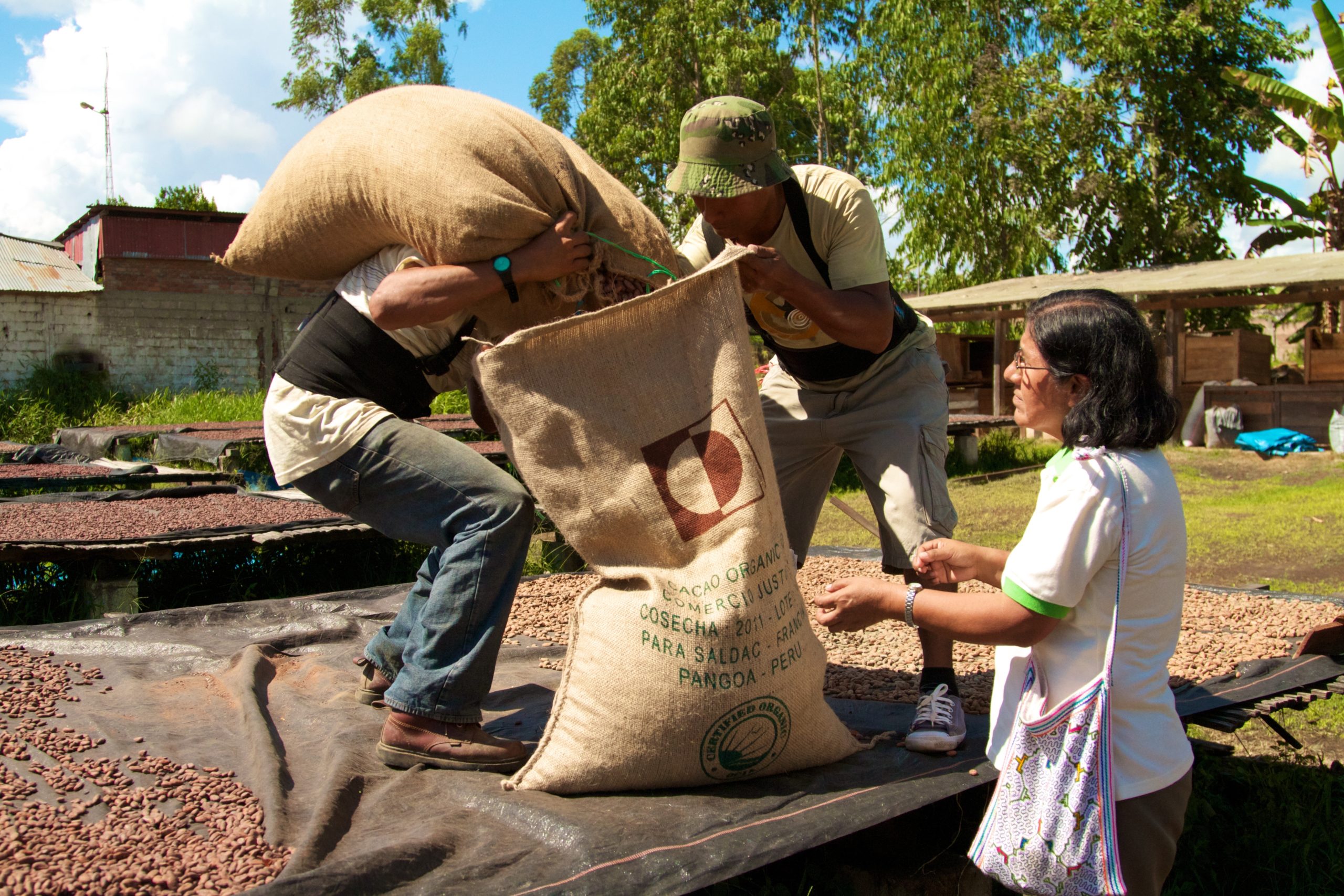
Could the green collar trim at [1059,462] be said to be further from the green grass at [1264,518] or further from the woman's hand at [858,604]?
the green grass at [1264,518]

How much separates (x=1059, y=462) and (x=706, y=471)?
2.00ft

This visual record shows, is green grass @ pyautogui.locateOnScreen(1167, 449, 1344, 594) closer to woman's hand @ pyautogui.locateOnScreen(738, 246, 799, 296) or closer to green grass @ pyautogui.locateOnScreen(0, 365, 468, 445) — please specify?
woman's hand @ pyautogui.locateOnScreen(738, 246, 799, 296)

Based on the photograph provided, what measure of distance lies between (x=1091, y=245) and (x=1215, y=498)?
776 centimetres

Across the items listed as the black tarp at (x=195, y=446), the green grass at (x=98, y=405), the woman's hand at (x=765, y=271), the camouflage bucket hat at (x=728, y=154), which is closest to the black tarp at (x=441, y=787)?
the woman's hand at (x=765, y=271)

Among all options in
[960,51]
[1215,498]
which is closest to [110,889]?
[1215,498]

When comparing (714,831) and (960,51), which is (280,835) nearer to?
(714,831)

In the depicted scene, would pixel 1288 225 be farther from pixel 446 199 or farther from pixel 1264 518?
pixel 446 199

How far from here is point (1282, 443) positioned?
33.8 feet

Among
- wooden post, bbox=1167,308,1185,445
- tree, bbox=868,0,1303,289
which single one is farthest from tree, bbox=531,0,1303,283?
wooden post, bbox=1167,308,1185,445

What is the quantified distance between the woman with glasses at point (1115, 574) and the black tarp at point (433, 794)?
0.40 m

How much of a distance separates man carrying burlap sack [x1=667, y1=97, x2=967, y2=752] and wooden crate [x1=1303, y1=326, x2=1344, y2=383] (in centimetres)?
1093

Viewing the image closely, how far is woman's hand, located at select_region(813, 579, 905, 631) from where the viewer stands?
1644 millimetres

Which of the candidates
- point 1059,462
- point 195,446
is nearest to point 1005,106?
point 195,446

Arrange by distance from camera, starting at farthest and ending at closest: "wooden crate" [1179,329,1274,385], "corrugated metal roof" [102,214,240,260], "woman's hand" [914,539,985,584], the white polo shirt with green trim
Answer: "corrugated metal roof" [102,214,240,260], "wooden crate" [1179,329,1274,385], "woman's hand" [914,539,985,584], the white polo shirt with green trim
